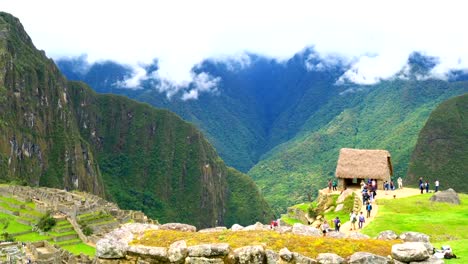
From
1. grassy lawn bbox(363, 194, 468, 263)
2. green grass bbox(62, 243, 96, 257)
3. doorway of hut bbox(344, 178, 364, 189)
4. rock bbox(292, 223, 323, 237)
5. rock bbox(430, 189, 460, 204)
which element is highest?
doorway of hut bbox(344, 178, 364, 189)

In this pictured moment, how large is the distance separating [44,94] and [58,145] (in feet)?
63.4

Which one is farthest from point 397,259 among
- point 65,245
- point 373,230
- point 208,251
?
point 65,245

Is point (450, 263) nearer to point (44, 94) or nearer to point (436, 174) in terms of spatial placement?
point (436, 174)

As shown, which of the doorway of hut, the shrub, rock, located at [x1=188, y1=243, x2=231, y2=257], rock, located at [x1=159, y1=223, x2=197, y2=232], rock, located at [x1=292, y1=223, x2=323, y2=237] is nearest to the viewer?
rock, located at [x1=188, y1=243, x2=231, y2=257]

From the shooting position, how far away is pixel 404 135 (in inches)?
6983

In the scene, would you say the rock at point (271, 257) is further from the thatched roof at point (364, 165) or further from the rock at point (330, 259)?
the thatched roof at point (364, 165)

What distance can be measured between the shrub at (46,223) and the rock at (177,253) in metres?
61.5

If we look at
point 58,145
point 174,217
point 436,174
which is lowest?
point 174,217

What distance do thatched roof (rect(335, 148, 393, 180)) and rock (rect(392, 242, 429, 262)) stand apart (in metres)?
31.4

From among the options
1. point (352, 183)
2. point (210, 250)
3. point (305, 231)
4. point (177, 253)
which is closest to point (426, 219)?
point (352, 183)

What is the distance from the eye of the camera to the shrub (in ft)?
217

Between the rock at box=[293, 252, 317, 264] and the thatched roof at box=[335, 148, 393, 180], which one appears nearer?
the rock at box=[293, 252, 317, 264]

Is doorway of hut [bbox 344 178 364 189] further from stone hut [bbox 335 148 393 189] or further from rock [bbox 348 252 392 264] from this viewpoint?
rock [bbox 348 252 392 264]

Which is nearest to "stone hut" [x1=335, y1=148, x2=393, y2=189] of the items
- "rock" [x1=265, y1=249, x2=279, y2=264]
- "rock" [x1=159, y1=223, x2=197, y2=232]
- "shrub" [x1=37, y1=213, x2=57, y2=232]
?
"rock" [x1=159, y1=223, x2=197, y2=232]
